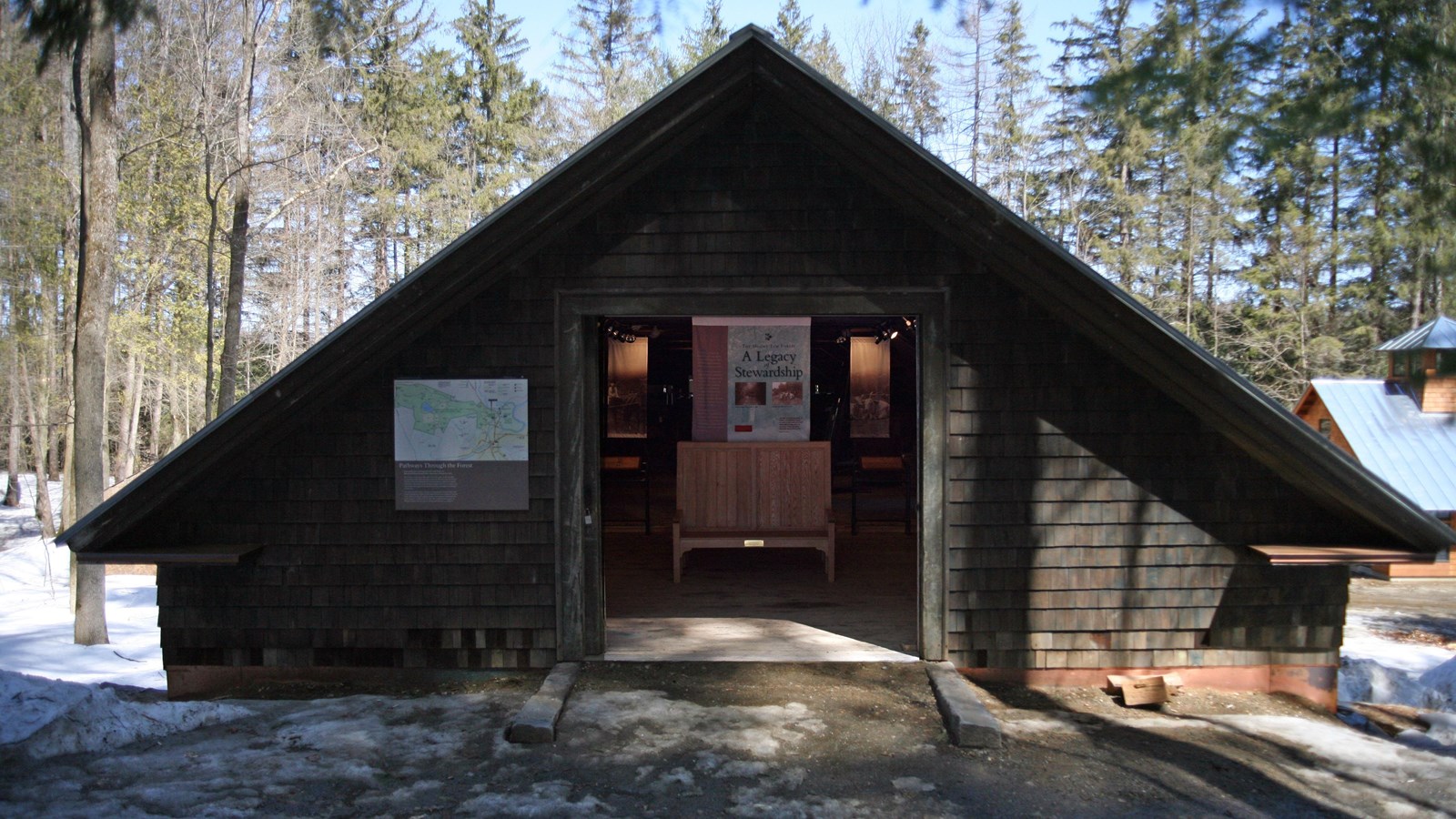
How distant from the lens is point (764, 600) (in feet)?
26.2

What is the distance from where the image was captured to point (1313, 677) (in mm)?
6191

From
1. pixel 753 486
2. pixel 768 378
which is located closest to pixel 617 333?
pixel 768 378

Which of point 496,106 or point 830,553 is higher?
point 496,106

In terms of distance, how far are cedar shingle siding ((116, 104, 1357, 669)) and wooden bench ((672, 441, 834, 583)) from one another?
252 centimetres

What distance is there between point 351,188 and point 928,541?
87.8 ft

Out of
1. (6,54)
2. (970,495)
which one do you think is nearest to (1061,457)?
(970,495)

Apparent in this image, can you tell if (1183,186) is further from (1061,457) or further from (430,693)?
(430,693)

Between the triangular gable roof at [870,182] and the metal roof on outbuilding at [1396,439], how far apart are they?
43.3 feet

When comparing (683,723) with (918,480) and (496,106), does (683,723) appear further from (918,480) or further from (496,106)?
(496,106)

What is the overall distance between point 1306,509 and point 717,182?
4262 millimetres

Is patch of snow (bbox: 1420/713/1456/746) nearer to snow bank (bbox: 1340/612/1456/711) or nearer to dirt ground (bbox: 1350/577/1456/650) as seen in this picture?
snow bank (bbox: 1340/612/1456/711)

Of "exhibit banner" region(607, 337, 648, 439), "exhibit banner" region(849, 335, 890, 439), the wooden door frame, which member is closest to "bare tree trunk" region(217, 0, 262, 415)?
"exhibit banner" region(607, 337, 648, 439)

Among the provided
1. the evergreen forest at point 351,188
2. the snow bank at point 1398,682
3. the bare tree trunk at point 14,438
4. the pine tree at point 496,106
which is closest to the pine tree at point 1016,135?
the evergreen forest at point 351,188

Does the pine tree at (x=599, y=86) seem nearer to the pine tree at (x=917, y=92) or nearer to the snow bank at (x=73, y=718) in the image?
the pine tree at (x=917, y=92)
